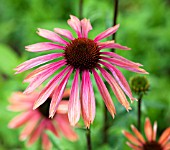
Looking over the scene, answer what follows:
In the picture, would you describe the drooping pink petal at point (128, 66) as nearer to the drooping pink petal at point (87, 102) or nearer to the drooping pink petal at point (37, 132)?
the drooping pink petal at point (87, 102)

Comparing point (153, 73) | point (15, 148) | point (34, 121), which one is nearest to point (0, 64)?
point (15, 148)

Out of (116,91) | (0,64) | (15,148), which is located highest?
(116,91)

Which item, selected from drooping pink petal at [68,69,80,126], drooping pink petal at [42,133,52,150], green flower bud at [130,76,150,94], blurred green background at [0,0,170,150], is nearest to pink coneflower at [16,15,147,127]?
drooping pink petal at [68,69,80,126]

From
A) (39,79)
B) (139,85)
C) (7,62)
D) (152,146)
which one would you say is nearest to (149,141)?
(152,146)

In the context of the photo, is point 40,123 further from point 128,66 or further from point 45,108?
point 128,66

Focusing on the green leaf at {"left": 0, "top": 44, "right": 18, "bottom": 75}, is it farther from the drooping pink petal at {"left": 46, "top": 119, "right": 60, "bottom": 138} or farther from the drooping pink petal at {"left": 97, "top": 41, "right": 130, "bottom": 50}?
the drooping pink petal at {"left": 97, "top": 41, "right": 130, "bottom": 50}

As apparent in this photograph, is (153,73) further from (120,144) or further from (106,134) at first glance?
(120,144)
